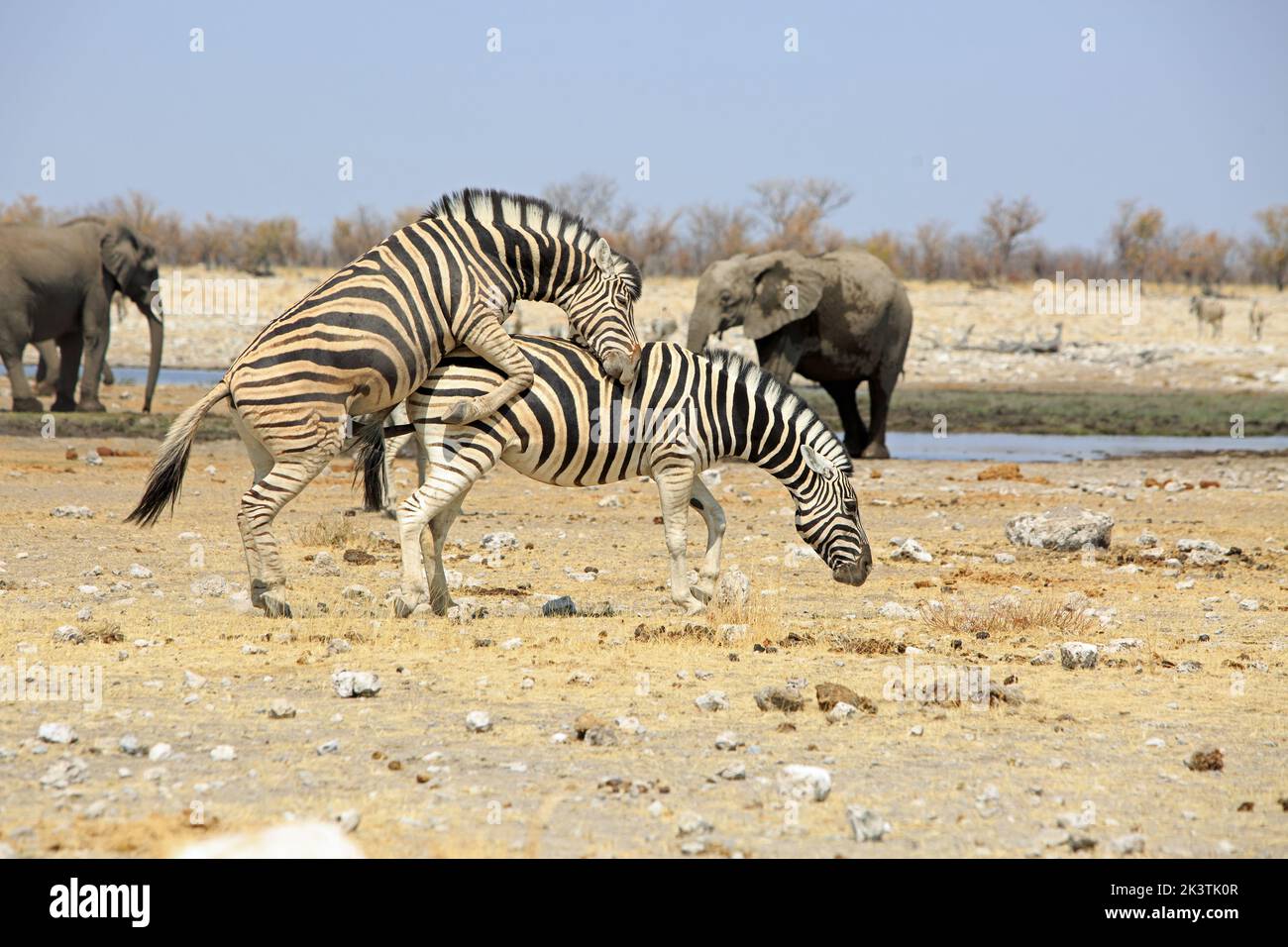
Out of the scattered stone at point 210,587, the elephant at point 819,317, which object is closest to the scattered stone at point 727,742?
the scattered stone at point 210,587

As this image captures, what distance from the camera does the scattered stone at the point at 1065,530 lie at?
13422 millimetres

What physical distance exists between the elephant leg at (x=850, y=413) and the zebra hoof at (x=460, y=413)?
13660 millimetres

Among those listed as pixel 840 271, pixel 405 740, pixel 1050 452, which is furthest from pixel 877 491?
pixel 405 740

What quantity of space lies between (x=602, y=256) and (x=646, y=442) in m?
1.18

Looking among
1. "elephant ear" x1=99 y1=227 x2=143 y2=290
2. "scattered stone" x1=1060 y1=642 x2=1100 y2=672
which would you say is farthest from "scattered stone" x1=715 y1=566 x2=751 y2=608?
"elephant ear" x1=99 y1=227 x2=143 y2=290

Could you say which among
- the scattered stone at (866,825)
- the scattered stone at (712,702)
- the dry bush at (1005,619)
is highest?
the scattered stone at (866,825)

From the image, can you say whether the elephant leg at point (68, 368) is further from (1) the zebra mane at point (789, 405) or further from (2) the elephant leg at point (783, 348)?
(1) the zebra mane at point (789, 405)

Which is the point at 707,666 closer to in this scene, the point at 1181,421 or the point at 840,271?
the point at 840,271

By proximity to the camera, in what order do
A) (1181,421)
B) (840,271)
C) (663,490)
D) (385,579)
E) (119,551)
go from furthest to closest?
(1181,421)
(840,271)
(119,551)
(385,579)
(663,490)

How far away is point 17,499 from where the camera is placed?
15453mm

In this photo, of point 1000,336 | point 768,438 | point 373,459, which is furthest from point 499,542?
point 1000,336

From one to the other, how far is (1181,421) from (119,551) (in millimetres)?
22521

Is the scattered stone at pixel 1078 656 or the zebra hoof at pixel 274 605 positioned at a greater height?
the zebra hoof at pixel 274 605

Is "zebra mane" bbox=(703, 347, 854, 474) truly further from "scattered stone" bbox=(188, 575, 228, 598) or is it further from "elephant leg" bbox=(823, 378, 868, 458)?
"elephant leg" bbox=(823, 378, 868, 458)
